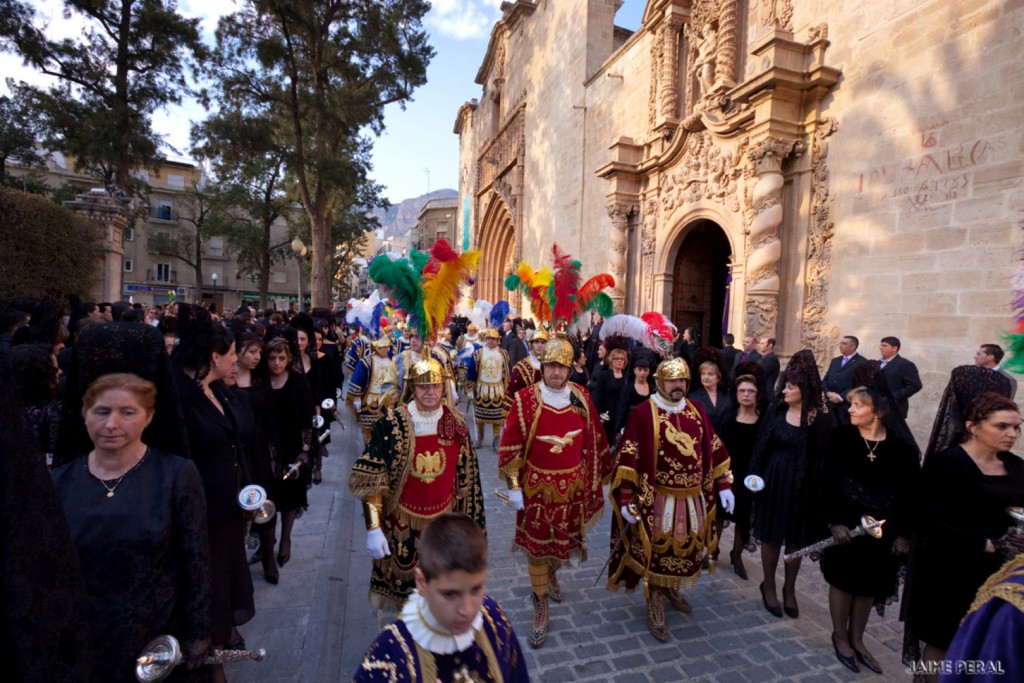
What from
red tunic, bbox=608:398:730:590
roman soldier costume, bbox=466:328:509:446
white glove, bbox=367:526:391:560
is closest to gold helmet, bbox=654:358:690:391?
red tunic, bbox=608:398:730:590

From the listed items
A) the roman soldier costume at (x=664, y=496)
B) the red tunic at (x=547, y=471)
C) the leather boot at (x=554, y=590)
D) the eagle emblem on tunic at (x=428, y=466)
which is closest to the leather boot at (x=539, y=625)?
the red tunic at (x=547, y=471)

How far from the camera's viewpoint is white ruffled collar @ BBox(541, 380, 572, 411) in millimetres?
4008

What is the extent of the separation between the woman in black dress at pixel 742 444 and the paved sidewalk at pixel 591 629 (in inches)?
15.9

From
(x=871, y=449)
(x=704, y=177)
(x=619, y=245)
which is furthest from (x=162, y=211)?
(x=871, y=449)

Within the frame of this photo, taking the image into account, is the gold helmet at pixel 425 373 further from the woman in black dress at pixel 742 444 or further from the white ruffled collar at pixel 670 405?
the woman in black dress at pixel 742 444

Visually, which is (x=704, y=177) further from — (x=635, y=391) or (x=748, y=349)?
(x=635, y=391)

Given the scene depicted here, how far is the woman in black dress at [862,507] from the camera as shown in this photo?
10.9 feet

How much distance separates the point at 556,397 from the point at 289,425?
2603 millimetres

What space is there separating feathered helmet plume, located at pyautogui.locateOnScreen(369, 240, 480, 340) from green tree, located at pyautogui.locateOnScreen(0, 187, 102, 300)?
11.7m

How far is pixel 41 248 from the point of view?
11711mm

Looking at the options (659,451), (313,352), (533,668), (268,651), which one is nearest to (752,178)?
(659,451)

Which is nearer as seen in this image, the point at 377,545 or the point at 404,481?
the point at 377,545

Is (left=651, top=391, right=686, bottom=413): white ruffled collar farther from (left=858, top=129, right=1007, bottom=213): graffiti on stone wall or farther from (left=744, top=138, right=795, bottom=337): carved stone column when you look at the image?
(left=744, top=138, right=795, bottom=337): carved stone column

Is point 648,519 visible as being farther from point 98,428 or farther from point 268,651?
point 98,428
